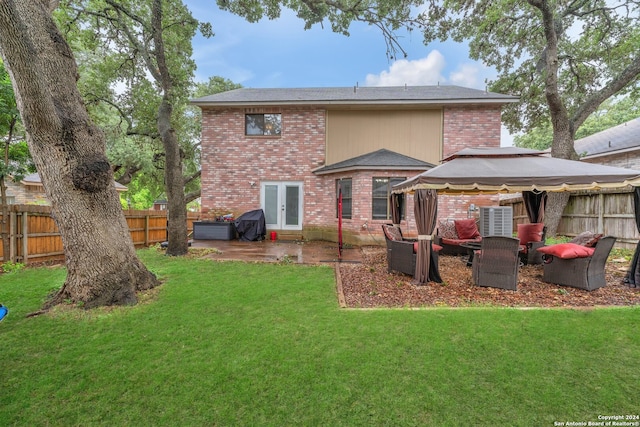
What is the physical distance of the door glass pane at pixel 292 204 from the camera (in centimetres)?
1212

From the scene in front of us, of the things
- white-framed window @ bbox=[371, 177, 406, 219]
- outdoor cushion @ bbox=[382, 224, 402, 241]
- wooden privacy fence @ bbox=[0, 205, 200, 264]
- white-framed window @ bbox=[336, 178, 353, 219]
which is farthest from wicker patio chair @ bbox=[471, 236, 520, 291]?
wooden privacy fence @ bbox=[0, 205, 200, 264]

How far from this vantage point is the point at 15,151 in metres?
7.91

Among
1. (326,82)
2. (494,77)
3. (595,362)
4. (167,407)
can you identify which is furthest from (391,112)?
(167,407)

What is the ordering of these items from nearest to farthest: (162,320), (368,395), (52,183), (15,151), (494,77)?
(368,395), (162,320), (52,183), (15,151), (494,77)

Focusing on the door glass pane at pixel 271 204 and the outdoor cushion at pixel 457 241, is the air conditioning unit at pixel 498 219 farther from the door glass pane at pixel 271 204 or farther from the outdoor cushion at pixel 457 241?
the door glass pane at pixel 271 204

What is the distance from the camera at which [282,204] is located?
479 inches

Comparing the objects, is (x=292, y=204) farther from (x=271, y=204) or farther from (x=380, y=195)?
(x=380, y=195)

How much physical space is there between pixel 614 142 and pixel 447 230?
1260 centimetres

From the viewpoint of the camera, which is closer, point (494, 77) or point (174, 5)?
Result: point (174, 5)

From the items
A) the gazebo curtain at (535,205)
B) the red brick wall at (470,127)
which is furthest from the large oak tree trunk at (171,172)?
the red brick wall at (470,127)

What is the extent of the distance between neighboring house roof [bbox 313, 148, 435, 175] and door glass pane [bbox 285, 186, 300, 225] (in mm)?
1504

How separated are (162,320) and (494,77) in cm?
1679

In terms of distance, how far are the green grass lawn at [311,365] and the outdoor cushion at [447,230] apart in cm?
439

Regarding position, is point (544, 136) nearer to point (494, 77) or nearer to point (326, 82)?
point (494, 77)
